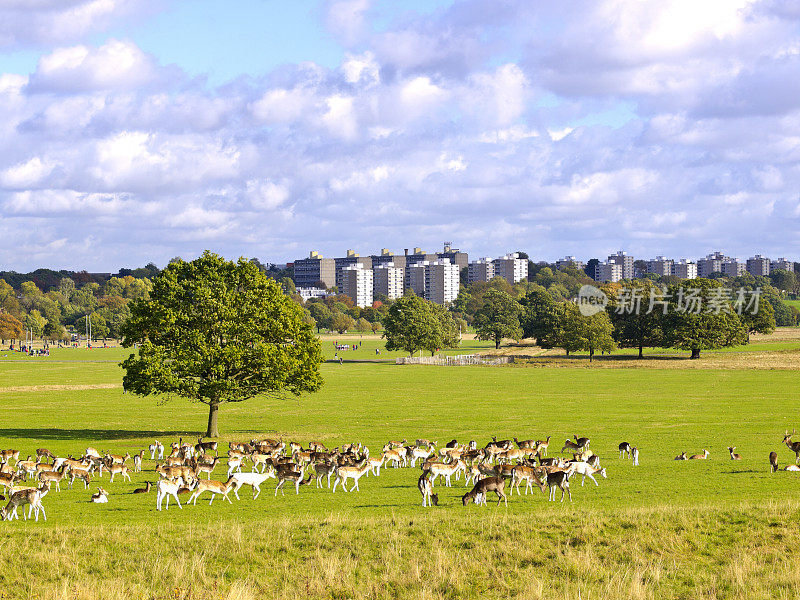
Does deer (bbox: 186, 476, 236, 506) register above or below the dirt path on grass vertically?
above

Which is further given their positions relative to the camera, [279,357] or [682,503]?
[279,357]

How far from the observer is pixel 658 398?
70.8 m

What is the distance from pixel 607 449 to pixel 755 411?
23.8 metres

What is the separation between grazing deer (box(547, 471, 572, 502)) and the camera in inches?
1022

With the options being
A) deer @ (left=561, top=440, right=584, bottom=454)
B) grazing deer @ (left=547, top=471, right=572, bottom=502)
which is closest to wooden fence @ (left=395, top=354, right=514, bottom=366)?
deer @ (left=561, top=440, right=584, bottom=454)

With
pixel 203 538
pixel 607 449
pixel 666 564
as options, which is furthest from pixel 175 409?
pixel 666 564

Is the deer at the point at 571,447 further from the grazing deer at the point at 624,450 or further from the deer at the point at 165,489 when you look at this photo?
the deer at the point at 165,489

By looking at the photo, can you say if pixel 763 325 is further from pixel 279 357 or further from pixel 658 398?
pixel 279 357

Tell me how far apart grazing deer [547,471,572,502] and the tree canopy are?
74.0 feet

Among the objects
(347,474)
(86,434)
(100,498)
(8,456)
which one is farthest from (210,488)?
(86,434)

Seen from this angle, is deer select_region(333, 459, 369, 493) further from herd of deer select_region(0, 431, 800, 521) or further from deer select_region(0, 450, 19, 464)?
deer select_region(0, 450, 19, 464)

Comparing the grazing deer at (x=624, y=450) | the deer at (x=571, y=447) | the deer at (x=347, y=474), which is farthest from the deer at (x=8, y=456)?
the grazing deer at (x=624, y=450)

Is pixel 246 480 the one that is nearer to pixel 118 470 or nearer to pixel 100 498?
pixel 100 498

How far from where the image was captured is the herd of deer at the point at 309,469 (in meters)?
25.5
